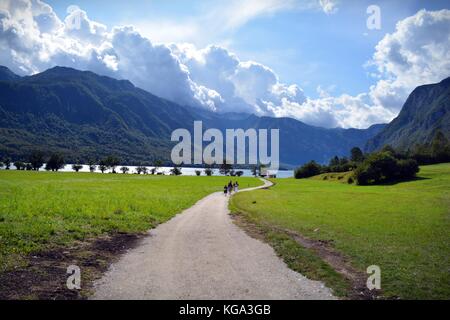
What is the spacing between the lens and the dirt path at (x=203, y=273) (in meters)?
13.8

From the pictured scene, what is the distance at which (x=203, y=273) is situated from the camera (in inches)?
656

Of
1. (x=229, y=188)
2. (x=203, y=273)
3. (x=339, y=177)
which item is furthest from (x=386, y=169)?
(x=203, y=273)

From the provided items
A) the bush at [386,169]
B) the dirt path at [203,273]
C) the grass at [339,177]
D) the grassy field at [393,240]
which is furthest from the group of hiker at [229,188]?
the grass at [339,177]

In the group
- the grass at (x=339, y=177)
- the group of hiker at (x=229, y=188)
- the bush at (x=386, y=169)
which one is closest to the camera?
the group of hiker at (x=229, y=188)

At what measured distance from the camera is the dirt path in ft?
45.3

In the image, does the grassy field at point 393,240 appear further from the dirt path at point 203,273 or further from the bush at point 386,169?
the bush at point 386,169

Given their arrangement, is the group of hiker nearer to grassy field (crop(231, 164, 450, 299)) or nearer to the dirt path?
grassy field (crop(231, 164, 450, 299))

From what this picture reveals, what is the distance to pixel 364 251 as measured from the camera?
72.8 ft

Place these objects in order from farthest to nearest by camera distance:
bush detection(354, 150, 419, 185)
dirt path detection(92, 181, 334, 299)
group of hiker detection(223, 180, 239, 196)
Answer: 1. bush detection(354, 150, 419, 185)
2. group of hiker detection(223, 180, 239, 196)
3. dirt path detection(92, 181, 334, 299)

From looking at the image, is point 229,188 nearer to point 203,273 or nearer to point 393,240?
point 393,240

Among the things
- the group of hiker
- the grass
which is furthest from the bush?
the group of hiker

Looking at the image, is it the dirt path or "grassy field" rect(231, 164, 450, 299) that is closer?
the dirt path
